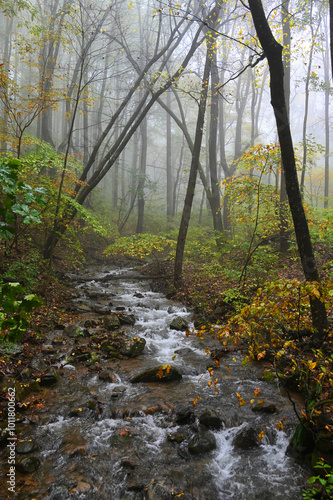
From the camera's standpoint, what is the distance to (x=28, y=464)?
3441 mm

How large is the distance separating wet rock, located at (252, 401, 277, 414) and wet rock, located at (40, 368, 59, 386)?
3.63 meters

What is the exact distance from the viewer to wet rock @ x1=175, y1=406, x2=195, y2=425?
4.39 meters

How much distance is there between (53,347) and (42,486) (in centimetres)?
340

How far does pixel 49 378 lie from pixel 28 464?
1760 millimetres

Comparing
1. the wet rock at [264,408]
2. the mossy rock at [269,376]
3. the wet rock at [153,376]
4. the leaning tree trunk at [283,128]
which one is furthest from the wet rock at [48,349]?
the leaning tree trunk at [283,128]

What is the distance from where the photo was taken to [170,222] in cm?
2377

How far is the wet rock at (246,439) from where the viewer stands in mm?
3994

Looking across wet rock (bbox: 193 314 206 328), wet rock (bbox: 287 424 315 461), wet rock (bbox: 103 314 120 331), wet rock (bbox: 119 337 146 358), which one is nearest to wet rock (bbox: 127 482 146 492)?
wet rock (bbox: 287 424 315 461)

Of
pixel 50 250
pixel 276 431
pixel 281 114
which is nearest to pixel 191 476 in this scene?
pixel 276 431

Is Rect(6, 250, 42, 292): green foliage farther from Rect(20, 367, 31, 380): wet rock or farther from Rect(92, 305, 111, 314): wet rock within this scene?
Rect(20, 367, 31, 380): wet rock

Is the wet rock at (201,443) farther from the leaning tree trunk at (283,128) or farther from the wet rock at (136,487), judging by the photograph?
the leaning tree trunk at (283,128)

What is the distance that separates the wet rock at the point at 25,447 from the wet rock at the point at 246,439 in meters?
2.83

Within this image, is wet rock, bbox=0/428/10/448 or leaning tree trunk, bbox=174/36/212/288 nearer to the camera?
wet rock, bbox=0/428/10/448

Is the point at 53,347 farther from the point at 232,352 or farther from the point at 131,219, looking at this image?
the point at 131,219
